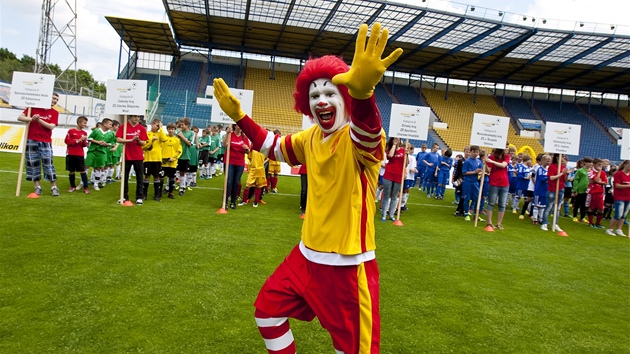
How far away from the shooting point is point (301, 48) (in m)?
30.0

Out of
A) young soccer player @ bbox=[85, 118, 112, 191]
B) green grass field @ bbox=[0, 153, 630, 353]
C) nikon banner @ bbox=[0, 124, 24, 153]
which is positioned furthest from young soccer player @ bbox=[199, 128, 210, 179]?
nikon banner @ bbox=[0, 124, 24, 153]

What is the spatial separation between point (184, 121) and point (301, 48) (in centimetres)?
2153

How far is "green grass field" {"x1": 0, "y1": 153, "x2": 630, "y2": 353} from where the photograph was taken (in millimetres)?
3391

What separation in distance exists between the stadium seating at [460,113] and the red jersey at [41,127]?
85.8ft

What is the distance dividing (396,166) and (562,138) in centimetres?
424

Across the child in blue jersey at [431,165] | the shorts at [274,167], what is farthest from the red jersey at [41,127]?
the child in blue jersey at [431,165]

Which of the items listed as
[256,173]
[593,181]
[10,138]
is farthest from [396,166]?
[10,138]

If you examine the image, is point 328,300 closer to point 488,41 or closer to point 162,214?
point 162,214

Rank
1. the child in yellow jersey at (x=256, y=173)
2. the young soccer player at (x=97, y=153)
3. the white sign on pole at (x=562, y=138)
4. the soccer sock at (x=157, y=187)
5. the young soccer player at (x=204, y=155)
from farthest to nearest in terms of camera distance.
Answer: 1. the young soccer player at (x=204, y=155)
2. the white sign on pole at (x=562, y=138)
3. the young soccer player at (x=97, y=153)
4. the child in yellow jersey at (x=256, y=173)
5. the soccer sock at (x=157, y=187)

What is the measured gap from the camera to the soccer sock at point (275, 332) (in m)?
2.26

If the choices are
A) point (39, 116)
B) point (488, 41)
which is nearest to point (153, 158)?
point (39, 116)

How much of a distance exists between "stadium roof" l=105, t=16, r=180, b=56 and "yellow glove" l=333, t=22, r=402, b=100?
25.6 meters

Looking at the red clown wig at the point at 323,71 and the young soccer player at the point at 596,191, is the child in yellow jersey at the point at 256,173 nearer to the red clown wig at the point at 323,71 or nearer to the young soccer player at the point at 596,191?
the red clown wig at the point at 323,71

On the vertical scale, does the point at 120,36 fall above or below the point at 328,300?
above
